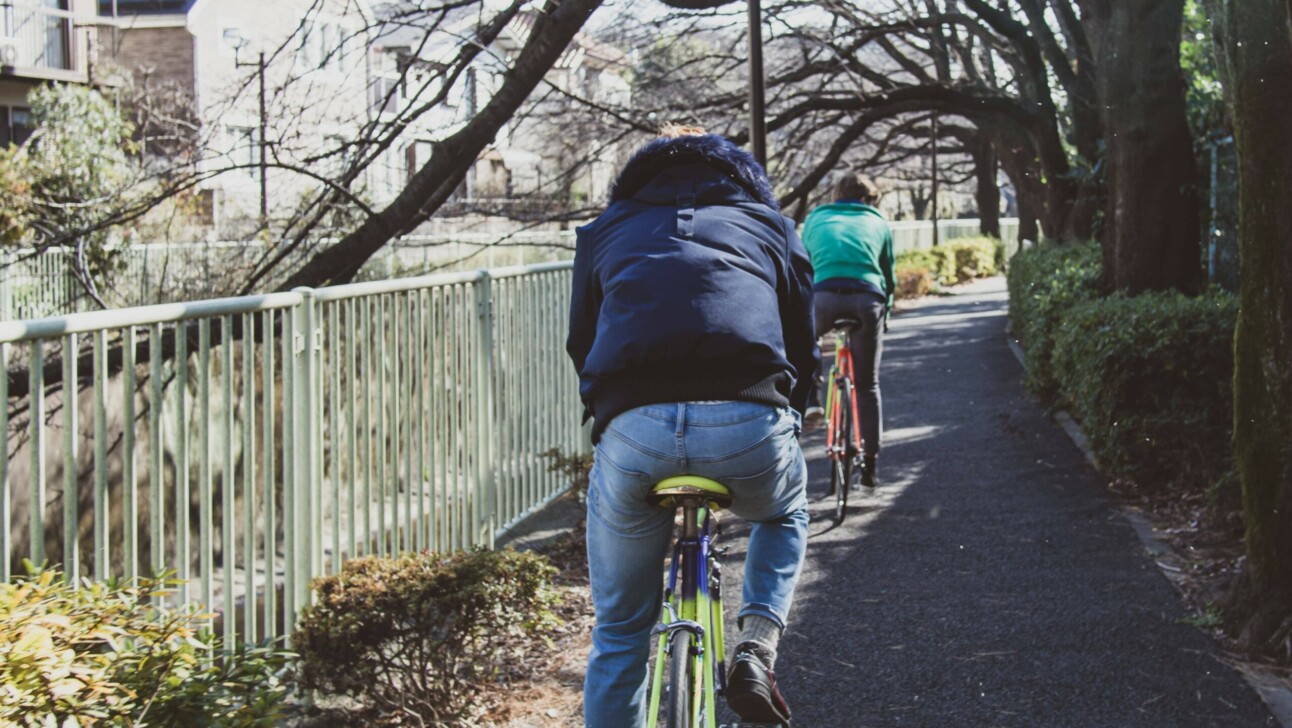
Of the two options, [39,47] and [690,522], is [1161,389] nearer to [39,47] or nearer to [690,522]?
[690,522]

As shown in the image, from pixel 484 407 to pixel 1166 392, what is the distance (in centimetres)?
435

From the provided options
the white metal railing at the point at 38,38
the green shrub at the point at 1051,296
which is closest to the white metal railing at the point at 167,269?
the green shrub at the point at 1051,296

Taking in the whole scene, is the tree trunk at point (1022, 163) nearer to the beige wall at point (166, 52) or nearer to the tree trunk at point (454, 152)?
the tree trunk at point (454, 152)

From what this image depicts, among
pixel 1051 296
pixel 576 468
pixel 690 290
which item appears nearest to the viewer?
pixel 690 290

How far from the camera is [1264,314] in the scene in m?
6.01

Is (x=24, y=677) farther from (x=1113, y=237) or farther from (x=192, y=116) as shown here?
(x=1113, y=237)

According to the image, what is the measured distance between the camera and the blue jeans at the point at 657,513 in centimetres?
357

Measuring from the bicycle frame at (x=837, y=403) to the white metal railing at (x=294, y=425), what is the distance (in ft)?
5.99

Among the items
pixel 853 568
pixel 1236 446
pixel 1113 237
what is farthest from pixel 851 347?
pixel 1113 237

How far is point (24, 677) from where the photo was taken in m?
2.88

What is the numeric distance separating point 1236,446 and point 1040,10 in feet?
42.4

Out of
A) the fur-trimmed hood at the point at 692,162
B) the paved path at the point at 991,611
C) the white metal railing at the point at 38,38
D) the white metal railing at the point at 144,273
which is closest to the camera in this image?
the fur-trimmed hood at the point at 692,162

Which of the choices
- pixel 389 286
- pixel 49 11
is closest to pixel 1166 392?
pixel 389 286

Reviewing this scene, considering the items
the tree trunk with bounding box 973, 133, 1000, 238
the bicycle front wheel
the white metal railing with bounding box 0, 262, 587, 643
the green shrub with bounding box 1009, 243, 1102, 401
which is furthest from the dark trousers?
the tree trunk with bounding box 973, 133, 1000, 238
